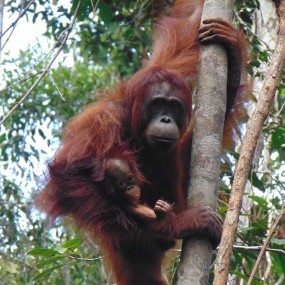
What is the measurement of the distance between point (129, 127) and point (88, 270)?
12.1ft

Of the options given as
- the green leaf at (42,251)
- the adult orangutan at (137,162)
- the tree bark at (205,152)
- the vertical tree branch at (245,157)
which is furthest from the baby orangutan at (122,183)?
the vertical tree branch at (245,157)

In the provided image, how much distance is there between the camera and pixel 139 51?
7.45m

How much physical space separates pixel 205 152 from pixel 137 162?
3.30 feet

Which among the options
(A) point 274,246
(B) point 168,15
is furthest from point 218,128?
(B) point 168,15

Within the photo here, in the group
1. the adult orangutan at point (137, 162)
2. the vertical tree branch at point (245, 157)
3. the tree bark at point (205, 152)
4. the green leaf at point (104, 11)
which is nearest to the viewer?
the vertical tree branch at point (245, 157)

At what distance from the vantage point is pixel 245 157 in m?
2.57

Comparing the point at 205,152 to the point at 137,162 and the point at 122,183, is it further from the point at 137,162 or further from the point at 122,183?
the point at 137,162

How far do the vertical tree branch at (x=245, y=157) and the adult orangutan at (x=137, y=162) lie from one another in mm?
493

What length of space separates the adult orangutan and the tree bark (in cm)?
35

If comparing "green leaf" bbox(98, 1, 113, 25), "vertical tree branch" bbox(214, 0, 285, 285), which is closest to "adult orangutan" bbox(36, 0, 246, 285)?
"vertical tree branch" bbox(214, 0, 285, 285)

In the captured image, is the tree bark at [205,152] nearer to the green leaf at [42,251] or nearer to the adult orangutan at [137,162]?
the adult orangutan at [137,162]

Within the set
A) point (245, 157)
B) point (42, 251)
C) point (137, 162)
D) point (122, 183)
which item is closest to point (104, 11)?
point (137, 162)

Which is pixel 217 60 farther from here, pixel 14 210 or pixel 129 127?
pixel 14 210

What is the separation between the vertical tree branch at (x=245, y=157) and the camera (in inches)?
92.4
